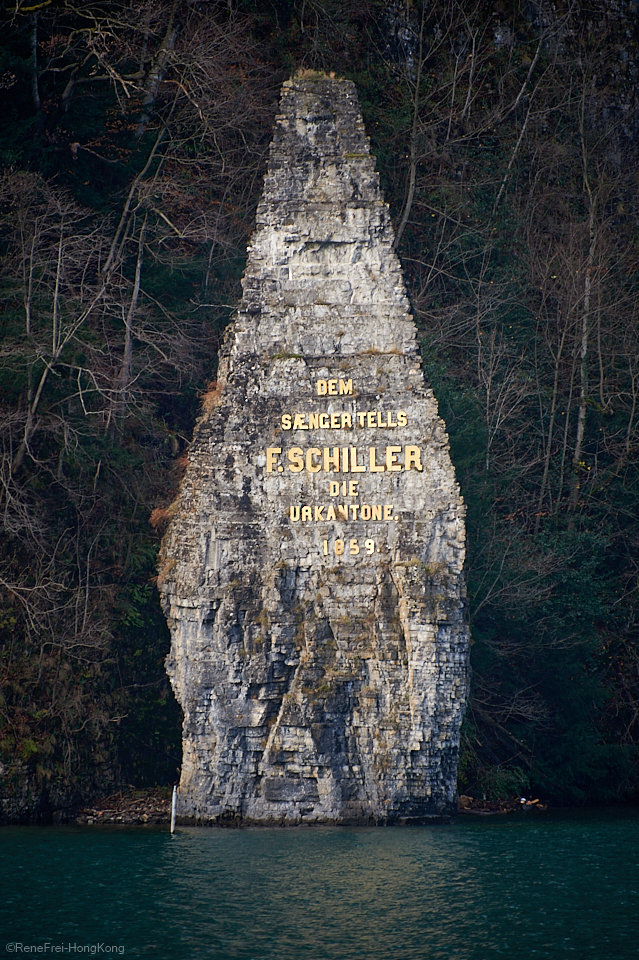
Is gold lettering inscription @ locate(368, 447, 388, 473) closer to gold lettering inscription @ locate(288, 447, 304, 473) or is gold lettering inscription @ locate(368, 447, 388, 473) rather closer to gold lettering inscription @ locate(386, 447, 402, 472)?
gold lettering inscription @ locate(386, 447, 402, 472)

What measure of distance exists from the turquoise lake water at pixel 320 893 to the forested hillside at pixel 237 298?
375 centimetres

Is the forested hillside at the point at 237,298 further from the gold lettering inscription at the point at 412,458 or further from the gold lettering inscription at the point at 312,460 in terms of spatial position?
the gold lettering inscription at the point at 412,458

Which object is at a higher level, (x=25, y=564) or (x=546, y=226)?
(x=546, y=226)

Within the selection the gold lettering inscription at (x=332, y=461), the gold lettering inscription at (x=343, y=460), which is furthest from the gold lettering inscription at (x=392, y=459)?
the gold lettering inscription at (x=332, y=461)

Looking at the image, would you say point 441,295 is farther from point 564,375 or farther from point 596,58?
point 596,58

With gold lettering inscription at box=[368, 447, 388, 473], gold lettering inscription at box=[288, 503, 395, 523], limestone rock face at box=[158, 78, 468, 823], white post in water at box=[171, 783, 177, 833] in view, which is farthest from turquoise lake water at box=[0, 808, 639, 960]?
gold lettering inscription at box=[368, 447, 388, 473]

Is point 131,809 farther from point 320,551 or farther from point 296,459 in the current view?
point 296,459

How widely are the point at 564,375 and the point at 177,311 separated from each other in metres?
9.80

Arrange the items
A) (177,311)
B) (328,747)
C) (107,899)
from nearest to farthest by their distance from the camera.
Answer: (107,899) < (328,747) < (177,311)

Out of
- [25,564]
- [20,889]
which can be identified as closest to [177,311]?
[25,564]

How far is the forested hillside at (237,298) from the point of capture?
23969 millimetres

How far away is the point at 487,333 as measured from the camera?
29.6 m

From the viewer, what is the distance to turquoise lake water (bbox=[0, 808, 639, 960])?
15727 millimetres

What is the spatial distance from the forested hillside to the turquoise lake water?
375 centimetres
